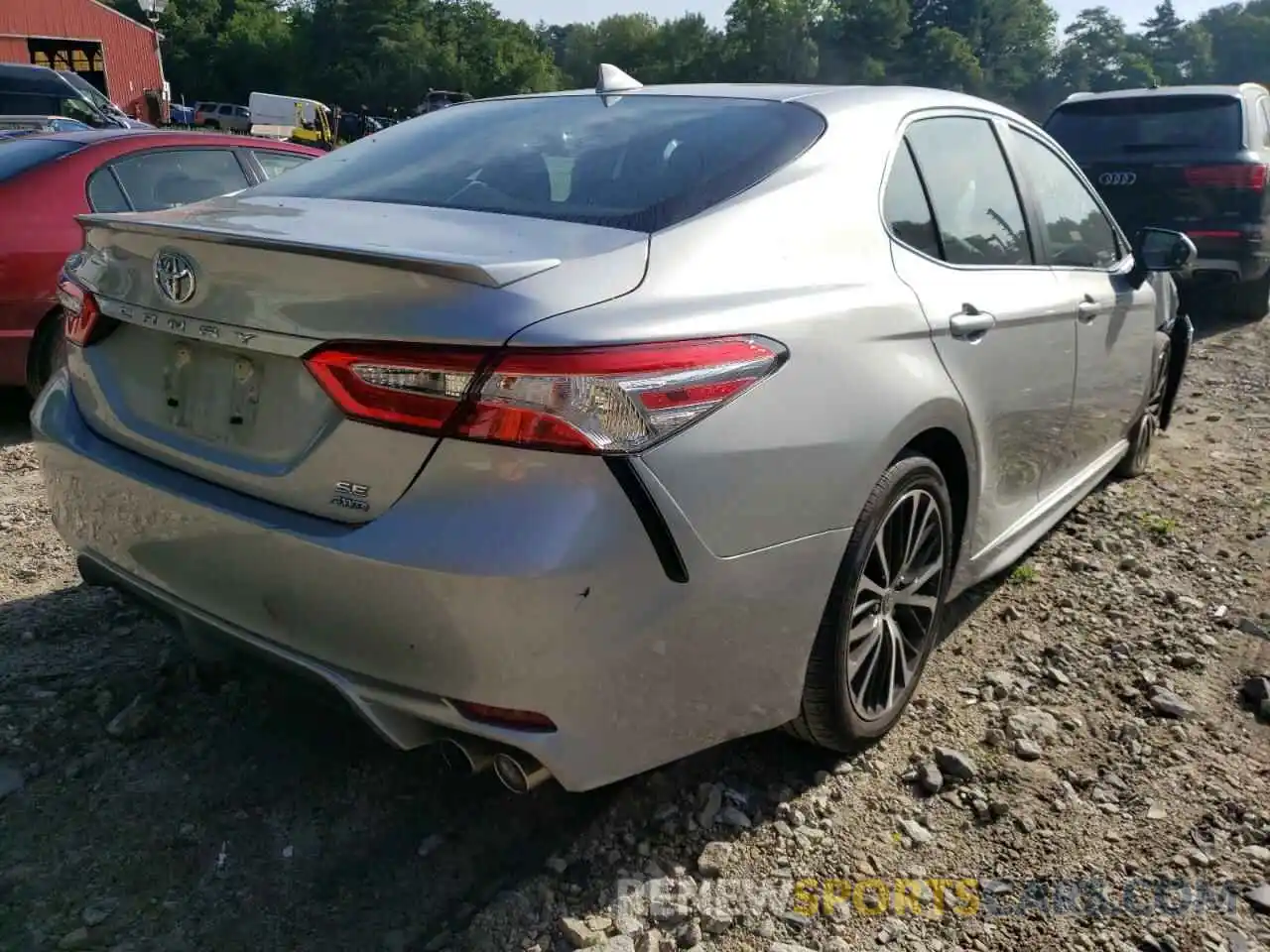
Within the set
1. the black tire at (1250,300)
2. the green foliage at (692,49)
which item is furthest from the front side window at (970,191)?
the green foliage at (692,49)

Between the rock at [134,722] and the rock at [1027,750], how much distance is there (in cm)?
218

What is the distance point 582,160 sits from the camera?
8.50 feet

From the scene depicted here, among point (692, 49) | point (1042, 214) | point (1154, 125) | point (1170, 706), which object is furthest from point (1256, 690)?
point (692, 49)

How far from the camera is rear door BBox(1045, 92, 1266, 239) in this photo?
779 cm

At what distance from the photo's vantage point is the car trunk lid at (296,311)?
1.85 metres

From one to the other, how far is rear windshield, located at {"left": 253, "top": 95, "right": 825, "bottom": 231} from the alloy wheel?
848mm

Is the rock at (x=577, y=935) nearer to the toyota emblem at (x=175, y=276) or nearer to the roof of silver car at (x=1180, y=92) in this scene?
the toyota emblem at (x=175, y=276)

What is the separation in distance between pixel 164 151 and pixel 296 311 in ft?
14.0

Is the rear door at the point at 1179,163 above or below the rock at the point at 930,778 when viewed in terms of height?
above

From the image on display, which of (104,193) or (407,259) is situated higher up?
(104,193)

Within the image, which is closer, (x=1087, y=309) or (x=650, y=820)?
(x=650, y=820)

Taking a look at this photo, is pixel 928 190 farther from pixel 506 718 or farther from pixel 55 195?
pixel 55 195

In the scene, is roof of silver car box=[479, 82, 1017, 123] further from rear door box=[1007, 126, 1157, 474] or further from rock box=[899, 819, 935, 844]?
rock box=[899, 819, 935, 844]

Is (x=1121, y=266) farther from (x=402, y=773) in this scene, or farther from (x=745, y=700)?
(x=402, y=773)
